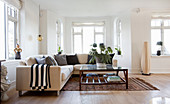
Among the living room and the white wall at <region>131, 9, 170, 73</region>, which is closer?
the living room

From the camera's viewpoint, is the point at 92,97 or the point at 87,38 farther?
the point at 87,38

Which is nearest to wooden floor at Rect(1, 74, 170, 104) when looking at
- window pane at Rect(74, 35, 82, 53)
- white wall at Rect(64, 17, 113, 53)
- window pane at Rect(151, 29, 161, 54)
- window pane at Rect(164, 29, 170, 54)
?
window pane at Rect(151, 29, 161, 54)

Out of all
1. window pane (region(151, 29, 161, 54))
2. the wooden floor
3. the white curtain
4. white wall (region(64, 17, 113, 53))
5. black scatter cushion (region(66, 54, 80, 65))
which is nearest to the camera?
the wooden floor

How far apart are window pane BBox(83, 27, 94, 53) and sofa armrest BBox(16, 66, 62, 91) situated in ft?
15.2

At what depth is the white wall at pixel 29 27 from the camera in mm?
4191

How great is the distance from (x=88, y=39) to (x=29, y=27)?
3574 millimetres

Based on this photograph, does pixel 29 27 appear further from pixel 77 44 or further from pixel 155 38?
pixel 155 38

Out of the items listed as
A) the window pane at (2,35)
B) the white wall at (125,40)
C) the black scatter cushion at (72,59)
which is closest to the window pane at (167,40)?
the white wall at (125,40)

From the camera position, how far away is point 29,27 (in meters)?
4.53

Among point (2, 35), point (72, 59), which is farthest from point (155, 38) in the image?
point (2, 35)

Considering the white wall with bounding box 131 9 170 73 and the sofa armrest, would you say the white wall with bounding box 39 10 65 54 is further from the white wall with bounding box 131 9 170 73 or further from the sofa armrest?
the white wall with bounding box 131 9 170 73

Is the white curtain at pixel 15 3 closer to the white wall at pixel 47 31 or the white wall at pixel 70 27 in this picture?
the white wall at pixel 47 31

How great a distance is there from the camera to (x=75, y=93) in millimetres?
3072

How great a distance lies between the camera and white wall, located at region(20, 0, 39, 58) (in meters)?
4.19
